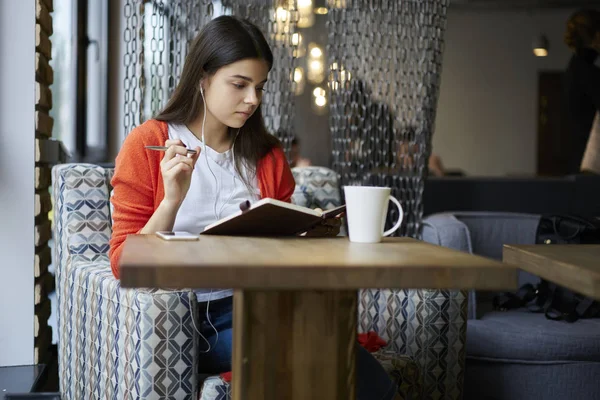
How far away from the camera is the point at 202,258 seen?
3.81ft

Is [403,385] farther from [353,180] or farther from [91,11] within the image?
[91,11]

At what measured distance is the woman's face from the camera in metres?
1.85

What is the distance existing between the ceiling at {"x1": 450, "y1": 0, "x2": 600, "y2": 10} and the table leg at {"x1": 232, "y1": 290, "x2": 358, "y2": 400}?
28.2ft

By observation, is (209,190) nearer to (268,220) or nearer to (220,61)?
(220,61)

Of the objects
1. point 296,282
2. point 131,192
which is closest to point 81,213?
point 131,192

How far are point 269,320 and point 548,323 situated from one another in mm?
1402

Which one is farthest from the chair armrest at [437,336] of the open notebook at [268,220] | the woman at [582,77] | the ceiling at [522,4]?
the ceiling at [522,4]

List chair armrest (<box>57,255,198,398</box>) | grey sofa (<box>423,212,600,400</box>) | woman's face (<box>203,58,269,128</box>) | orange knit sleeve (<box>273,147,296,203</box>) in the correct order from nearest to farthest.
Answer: chair armrest (<box>57,255,198,398</box>)
woman's face (<box>203,58,269,128</box>)
orange knit sleeve (<box>273,147,296,203</box>)
grey sofa (<box>423,212,600,400</box>)

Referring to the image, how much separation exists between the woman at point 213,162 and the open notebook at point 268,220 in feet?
0.54

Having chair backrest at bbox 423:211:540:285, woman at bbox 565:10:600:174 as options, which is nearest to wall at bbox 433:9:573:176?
woman at bbox 565:10:600:174

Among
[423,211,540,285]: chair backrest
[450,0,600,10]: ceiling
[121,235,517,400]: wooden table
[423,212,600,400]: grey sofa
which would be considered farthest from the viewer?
[450,0,600,10]: ceiling

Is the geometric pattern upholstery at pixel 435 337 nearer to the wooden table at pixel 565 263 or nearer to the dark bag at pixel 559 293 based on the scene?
the dark bag at pixel 559 293

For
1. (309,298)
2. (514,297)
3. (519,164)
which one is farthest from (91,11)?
(519,164)

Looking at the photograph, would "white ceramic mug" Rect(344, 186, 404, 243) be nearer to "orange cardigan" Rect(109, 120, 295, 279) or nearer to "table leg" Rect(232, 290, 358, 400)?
"table leg" Rect(232, 290, 358, 400)
